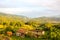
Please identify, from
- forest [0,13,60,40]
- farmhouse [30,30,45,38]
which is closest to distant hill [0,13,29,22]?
forest [0,13,60,40]

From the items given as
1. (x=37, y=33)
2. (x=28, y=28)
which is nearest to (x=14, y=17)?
(x=28, y=28)

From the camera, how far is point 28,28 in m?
5.31

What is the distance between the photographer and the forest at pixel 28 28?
197 inches

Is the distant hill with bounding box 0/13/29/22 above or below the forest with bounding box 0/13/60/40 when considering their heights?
above

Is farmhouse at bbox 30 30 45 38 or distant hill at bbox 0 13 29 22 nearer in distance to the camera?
farmhouse at bbox 30 30 45 38

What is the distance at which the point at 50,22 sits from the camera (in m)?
5.48

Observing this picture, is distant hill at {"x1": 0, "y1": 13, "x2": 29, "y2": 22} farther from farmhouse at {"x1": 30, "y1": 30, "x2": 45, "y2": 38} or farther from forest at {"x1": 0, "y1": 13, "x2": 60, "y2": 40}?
farmhouse at {"x1": 30, "y1": 30, "x2": 45, "y2": 38}

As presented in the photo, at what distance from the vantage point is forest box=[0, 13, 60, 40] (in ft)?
16.5

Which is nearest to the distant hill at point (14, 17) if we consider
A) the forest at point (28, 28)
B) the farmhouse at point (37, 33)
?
the forest at point (28, 28)

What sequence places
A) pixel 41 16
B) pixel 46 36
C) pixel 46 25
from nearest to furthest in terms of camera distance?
1. pixel 46 36
2. pixel 46 25
3. pixel 41 16

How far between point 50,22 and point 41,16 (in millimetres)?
402

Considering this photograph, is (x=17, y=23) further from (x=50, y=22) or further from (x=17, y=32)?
(x=50, y=22)

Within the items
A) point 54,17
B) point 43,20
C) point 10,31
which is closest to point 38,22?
point 43,20

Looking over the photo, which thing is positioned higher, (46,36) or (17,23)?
(17,23)
